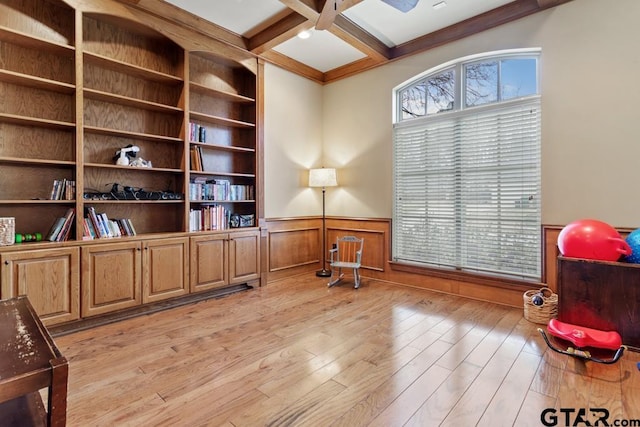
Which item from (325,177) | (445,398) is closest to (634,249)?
(445,398)

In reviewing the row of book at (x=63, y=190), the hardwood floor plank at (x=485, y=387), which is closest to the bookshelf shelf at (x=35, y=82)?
the row of book at (x=63, y=190)

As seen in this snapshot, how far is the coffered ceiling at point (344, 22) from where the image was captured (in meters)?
3.20

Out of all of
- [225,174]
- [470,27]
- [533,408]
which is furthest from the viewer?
[225,174]

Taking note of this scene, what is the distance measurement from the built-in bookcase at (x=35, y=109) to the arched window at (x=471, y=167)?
3660 millimetres

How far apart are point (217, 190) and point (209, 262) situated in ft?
2.87

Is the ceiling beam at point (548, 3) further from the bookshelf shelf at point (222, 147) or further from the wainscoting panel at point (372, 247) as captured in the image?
the bookshelf shelf at point (222, 147)

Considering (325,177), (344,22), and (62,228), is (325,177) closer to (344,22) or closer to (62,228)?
(344,22)

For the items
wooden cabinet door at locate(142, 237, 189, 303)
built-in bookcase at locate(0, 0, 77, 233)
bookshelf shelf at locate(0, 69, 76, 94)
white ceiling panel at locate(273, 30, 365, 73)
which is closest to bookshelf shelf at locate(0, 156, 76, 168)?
built-in bookcase at locate(0, 0, 77, 233)

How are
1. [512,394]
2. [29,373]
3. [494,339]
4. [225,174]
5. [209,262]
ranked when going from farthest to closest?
1. [225,174]
2. [209,262]
3. [494,339]
4. [512,394]
5. [29,373]

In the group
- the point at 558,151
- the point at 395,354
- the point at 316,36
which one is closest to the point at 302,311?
the point at 395,354

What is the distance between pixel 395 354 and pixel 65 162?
3.18m

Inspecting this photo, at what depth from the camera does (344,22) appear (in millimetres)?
3461

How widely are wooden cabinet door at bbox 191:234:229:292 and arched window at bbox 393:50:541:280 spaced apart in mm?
2258

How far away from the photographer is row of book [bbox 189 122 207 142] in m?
3.63
